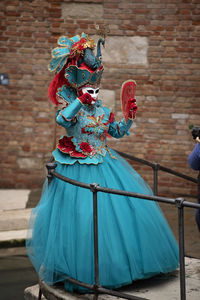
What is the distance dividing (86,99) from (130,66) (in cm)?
349

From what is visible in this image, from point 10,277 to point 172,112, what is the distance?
11.0ft

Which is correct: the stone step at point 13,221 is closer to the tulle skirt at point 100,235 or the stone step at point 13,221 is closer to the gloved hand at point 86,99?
the tulle skirt at point 100,235

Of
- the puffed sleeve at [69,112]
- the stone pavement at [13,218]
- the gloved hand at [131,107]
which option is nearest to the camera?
the puffed sleeve at [69,112]

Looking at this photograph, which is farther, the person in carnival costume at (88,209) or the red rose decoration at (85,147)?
the red rose decoration at (85,147)

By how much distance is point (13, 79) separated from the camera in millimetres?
7148

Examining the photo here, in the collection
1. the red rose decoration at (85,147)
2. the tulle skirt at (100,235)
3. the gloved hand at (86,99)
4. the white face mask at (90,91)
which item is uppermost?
the white face mask at (90,91)

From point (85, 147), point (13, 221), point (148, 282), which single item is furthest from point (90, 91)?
point (13, 221)

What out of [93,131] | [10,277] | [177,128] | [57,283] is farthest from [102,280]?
[177,128]

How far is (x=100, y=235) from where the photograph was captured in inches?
130

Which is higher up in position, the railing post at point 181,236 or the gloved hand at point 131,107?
the gloved hand at point 131,107

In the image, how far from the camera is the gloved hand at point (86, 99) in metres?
3.59

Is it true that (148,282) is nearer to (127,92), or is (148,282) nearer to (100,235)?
(100,235)

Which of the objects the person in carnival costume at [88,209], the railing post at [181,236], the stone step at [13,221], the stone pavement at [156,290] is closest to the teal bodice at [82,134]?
the person in carnival costume at [88,209]

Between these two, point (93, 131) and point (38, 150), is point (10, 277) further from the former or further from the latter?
point (38, 150)
